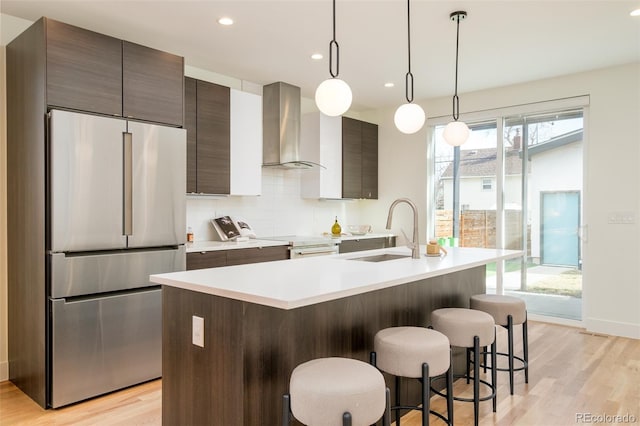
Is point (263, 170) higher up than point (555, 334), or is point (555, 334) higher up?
point (263, 170)

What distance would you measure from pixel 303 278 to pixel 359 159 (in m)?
4.15

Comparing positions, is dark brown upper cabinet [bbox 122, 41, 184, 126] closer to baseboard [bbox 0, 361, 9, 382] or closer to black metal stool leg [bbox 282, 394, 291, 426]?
baseboard [bbox 0, 361, 9, 382]

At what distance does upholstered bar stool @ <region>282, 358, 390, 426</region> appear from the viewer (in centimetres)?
157

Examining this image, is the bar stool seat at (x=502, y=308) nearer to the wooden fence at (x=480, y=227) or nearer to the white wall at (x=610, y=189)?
the white wall at (x=610, y=189)

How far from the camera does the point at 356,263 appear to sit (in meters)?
2.68

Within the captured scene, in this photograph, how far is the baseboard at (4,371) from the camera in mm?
3232

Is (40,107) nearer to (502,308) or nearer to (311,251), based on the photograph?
(311,251)

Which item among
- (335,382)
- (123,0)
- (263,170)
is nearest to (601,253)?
(263,170)

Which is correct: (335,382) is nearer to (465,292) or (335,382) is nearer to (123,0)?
(465,292)

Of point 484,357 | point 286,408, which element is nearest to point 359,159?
point 484,357

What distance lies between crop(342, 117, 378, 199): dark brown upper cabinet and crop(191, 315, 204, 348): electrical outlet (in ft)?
13.0

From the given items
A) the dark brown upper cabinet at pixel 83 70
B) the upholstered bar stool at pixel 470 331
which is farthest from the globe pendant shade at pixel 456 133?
the dark brown upper cabinet at pixel 83 70

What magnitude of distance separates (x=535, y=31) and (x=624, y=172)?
1931mm

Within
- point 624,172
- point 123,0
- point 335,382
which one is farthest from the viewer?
point 624,172
